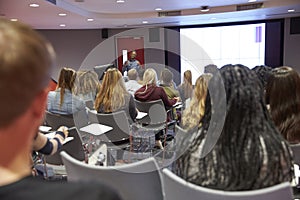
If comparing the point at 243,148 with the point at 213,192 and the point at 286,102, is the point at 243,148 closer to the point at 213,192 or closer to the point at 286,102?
the point at 213,192

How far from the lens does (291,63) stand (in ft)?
31.0

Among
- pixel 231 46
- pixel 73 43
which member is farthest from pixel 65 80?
pixel 73 43

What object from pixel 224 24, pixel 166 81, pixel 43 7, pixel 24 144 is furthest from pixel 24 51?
pixel 224 24

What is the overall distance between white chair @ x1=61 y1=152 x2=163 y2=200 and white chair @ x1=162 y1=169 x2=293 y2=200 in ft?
0.38

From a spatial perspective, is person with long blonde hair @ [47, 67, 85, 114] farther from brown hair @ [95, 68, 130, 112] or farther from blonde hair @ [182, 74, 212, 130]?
blonde hair @ [182, 74, 212, 130]

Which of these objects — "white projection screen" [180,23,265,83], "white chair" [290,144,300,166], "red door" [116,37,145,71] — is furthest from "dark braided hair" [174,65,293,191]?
"red door" [116,37,145,71]

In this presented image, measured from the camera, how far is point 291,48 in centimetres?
935

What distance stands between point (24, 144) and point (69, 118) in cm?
263

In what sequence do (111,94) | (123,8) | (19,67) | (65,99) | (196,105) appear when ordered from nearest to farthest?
(19,67), (196,105), (65,99), (111,94), (123,8)

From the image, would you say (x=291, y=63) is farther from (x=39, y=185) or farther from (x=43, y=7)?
(x=39, y=185)

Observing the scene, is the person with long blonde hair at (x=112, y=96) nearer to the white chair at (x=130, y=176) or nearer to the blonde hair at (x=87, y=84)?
the blonde hair at (x=87, y=84)

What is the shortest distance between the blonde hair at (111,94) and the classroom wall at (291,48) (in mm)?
7268

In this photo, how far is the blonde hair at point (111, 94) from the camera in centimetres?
353

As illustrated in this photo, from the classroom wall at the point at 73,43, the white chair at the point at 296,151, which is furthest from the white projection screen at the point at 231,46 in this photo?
the white chair at the point at 296,151
